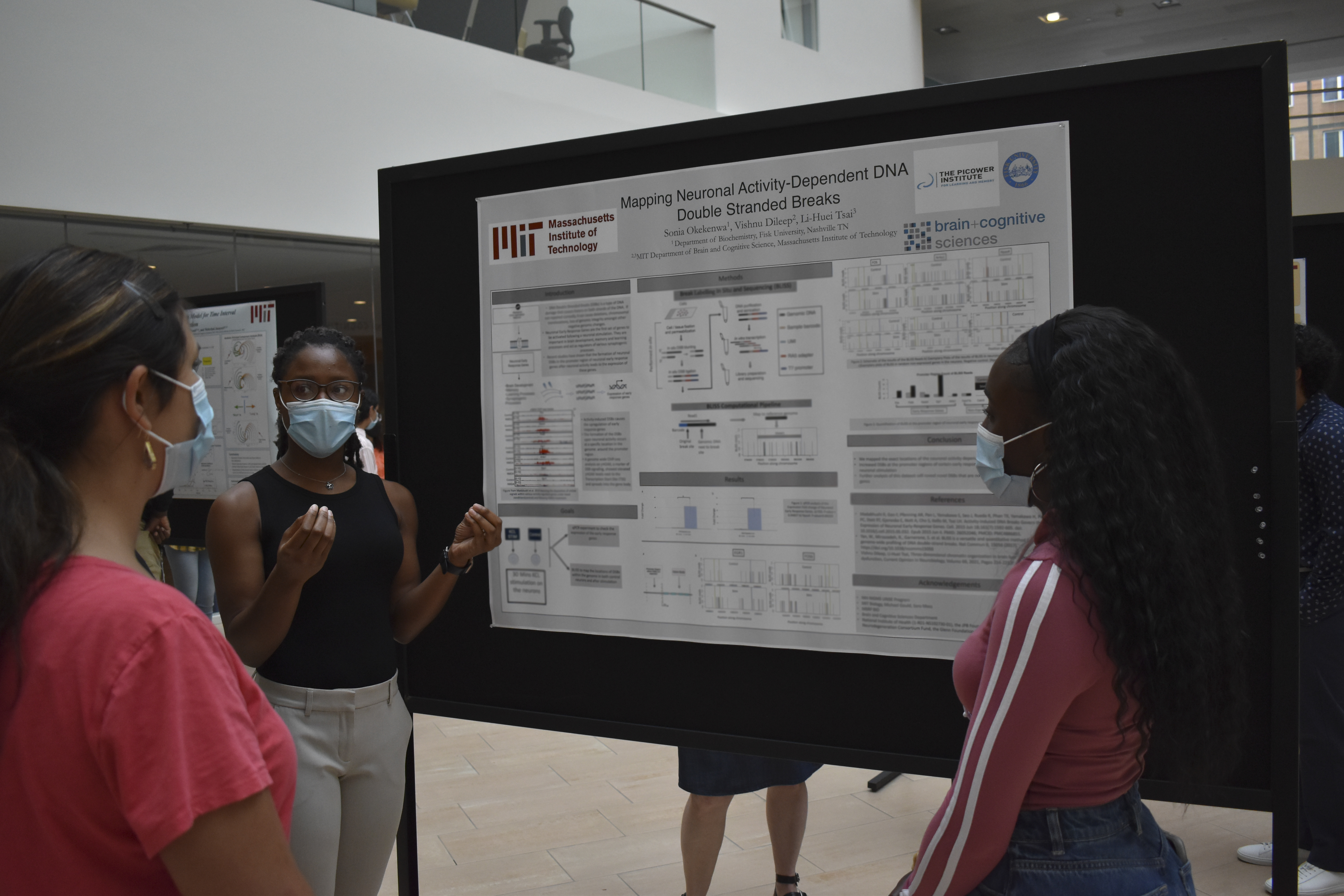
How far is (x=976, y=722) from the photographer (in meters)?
1.23

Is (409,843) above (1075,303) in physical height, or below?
below

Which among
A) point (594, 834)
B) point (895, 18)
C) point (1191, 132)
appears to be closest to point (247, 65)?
point (594, 834)

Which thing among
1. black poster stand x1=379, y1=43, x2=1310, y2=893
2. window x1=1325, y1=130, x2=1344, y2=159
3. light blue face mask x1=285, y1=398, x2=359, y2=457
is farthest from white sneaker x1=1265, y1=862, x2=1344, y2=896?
window x1=1325, y1=130, x2=1344, y2=159

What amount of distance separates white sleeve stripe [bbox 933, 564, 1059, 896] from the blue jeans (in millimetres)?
75

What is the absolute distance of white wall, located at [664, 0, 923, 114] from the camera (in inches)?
401

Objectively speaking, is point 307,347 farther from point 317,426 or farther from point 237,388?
point 237,388

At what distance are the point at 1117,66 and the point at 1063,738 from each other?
1.05 metres

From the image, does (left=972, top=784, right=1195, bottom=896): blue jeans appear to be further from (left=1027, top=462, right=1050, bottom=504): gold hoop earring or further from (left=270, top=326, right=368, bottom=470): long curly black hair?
(left=270, top=326, right=368, bottom=470): long curly black hair

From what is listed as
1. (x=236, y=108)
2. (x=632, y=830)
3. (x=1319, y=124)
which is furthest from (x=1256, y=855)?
(x=1319, y=124)

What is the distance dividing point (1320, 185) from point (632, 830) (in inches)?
477

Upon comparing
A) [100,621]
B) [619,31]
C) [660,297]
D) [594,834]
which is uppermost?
[619,31]

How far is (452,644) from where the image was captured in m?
2.20

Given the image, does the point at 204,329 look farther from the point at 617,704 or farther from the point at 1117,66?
the point at 1117,66

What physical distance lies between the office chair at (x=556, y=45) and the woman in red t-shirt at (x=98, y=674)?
27.4 ft
